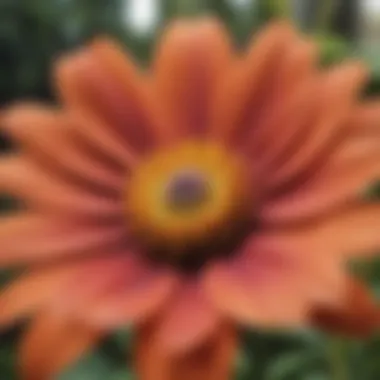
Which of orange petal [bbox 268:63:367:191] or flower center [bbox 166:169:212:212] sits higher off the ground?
flower center [bbox 166:169:212:212]

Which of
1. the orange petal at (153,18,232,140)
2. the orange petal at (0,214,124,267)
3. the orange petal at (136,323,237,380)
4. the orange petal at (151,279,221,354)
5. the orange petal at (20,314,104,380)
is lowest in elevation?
the orange petal at (136,323,237,380)

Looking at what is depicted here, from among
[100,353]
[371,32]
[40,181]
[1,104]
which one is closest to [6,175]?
[40,181]

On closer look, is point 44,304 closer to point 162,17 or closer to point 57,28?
point 162,17

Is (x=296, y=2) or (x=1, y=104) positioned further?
(x=1, y=104)
